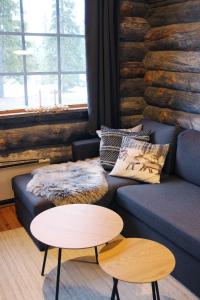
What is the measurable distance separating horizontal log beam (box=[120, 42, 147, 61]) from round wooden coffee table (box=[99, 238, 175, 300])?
7.76 feet

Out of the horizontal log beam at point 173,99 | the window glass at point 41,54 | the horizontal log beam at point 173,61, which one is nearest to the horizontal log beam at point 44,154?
the window glass at point 41,54

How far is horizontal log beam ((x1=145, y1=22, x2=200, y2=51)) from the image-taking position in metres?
3.20

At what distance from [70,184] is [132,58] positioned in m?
1.76

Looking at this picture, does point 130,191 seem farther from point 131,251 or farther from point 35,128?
point 35,128

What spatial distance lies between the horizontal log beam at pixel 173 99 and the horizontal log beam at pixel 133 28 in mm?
588

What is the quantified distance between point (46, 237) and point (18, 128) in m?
1.67

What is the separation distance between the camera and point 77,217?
226 cm

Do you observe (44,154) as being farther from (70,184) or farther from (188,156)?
(188,156)

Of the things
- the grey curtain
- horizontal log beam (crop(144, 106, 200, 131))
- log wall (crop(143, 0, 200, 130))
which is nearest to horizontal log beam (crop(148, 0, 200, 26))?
log wall (crop(143, 0, 200, 130))

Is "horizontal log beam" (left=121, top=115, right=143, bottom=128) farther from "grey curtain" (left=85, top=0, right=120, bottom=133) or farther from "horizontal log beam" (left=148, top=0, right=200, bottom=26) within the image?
"horizontal log beam" (left=148, top=0, right=200, bottom=26)

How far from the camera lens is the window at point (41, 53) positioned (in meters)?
3.36

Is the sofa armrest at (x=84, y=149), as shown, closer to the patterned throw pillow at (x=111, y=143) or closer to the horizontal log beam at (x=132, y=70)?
the patterned throw pillow at (x=111, y=143)

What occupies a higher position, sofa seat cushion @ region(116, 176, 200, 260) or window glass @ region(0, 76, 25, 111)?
window glass @ region(0, 76, 25, 111)

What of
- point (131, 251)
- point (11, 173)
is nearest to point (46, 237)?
point (131, 251)
